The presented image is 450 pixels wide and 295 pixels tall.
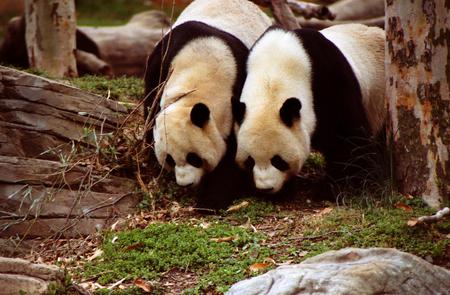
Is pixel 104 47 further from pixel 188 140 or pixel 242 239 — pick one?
pixel 242 239

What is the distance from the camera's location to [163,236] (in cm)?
584

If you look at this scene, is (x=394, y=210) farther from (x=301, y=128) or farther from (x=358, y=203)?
(x=301, y=128)

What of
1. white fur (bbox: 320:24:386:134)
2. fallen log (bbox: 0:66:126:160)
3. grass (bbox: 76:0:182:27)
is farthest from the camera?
grass (bbox: 76:0:182:27)

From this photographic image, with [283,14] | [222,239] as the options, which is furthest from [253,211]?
[283,14]

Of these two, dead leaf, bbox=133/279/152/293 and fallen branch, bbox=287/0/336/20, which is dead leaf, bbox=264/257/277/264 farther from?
fallen branch, bbox=287/0/336/20

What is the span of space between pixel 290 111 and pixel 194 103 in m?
0.88

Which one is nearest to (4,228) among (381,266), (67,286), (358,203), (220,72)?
(67,286)

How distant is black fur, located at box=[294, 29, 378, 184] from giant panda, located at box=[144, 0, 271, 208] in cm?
69

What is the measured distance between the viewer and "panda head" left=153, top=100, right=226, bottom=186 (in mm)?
6496

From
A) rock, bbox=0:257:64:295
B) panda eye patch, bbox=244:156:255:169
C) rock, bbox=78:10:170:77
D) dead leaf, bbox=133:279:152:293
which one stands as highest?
rock, bbox=0:257:64:295

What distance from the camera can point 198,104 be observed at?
20.9 ft

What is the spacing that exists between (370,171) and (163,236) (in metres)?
1.83

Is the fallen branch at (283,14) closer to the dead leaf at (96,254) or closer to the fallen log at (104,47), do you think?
the fallen log at (104,47)

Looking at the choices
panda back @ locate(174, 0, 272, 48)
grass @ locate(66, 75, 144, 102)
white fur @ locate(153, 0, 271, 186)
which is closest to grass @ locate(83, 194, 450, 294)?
white fur @ locate(153, 0, 271, 186)
